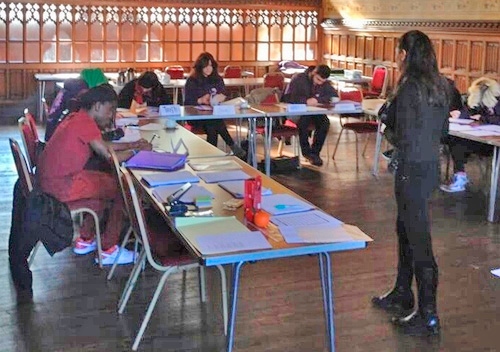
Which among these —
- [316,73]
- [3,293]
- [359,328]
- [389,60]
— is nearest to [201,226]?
[359,328]

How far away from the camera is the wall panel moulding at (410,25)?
895 centimetres

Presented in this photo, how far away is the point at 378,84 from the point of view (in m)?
10.5

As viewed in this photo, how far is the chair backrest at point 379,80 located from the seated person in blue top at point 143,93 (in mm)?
4174

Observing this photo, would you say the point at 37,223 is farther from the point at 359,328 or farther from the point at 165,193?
the point at 359,328

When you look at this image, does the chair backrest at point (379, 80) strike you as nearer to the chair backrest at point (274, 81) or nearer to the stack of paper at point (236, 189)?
the chair backrest at point (274, 81)

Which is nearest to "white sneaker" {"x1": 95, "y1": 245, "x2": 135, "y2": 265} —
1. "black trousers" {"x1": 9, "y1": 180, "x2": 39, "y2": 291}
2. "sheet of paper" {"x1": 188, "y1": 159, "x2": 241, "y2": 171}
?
"black trousers" {"x1": 9, "y1": 180, "x2": 39, "y2": 291}

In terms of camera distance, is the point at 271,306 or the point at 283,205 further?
the point at 271,306

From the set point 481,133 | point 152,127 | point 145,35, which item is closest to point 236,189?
point 152,127

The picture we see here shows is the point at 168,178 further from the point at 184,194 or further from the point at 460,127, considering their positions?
the point at 460,127

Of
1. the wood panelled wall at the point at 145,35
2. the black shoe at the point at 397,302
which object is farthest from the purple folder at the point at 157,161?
the wood panelled wall at the point at 145,35

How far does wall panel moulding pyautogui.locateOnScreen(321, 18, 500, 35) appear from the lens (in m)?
8.95

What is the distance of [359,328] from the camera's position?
377 centimetres

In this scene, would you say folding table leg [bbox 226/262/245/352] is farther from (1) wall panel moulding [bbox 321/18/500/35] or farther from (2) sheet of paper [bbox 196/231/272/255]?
(1) wall panel moulding [bbox 321/18/500/35]

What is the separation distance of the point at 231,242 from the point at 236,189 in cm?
85
